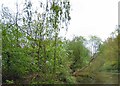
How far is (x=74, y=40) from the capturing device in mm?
13914

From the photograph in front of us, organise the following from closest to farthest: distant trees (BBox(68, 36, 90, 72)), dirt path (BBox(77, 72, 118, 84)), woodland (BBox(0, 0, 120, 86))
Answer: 1. woodland (BBox(0, 0, 120, 86))
2. dirt path (BBox(77, 72, 118, 84))
3. distant trees (BBox(68, 36, 90, 72))

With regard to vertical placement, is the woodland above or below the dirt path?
above

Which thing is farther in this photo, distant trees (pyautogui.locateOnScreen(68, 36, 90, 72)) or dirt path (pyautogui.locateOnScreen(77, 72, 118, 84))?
distant trees (pyautogui.locateOnScreen(68, 36, 90, 72))

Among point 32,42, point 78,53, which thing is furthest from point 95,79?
point 32,42

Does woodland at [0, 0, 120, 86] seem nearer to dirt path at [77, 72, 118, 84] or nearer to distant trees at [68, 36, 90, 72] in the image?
dirt path at [77, 72, 118, 84]

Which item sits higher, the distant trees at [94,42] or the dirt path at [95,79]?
the distant trees at [94,42]

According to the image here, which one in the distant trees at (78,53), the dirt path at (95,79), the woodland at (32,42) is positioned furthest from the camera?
the distant trees at (78,53)

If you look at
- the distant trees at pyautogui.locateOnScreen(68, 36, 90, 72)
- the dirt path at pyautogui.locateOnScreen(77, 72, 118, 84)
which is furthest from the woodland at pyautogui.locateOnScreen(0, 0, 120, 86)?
the distant trees at pyautogui.locateOnScreen(68, 36, 90, 72)

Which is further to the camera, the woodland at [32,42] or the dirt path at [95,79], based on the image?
the dirt path at [95,79]

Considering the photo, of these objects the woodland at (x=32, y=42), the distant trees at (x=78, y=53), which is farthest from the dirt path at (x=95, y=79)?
the woodland at (x=32, y=42)

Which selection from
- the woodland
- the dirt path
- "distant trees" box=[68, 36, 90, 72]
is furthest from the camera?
"distant trees" box=[68, 36, 90, 72]

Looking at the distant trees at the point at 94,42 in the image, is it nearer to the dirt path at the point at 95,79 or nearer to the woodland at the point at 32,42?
the dirt path at the point at 95,79

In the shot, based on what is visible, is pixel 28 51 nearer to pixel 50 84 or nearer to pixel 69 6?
pixel 50 84

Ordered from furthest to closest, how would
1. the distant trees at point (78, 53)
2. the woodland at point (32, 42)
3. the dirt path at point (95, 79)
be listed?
the distant trees at point (78, 53) < the dirt path at point (95, 79) < the woodland at point (32, 42)
